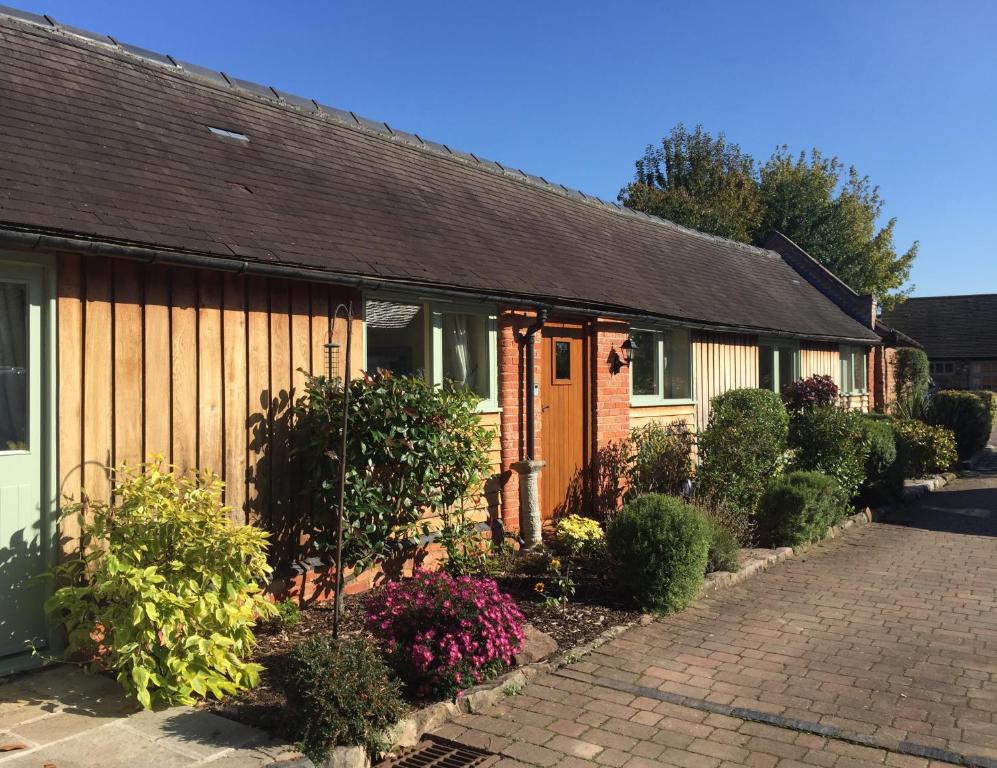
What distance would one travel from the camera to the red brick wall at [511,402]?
857cm

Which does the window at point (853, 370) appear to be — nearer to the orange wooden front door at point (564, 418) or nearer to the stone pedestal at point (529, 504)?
the orange wooden front door at point (564, 418)

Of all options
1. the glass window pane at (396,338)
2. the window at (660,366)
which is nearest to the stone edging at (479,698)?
the glass window pane at (396,338)

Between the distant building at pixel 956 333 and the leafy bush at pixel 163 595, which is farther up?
the distant building at pixel 956 333

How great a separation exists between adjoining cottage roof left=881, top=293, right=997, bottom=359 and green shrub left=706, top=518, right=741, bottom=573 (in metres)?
37.1

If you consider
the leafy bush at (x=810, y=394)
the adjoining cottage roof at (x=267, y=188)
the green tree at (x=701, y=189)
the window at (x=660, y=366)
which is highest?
the green tree at (x=701, y=189)

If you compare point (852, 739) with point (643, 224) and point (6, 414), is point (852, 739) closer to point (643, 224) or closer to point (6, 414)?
point (6, 414)

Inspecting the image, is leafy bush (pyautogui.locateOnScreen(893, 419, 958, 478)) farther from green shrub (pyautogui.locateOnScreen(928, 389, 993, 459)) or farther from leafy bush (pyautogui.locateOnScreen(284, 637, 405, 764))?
leafy bush (pyautogui.locateOnScreen(284, 637, 405, 764))

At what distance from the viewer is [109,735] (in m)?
Answer: 4.13

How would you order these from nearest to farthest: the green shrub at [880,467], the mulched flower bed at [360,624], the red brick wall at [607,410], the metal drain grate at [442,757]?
the metal drain grate at [442,757]
the mulched flower bed at [360,624]
the red brick wall at [607,410]
the green shrub at [880,467]

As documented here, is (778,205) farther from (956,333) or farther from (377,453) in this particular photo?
(377,453)

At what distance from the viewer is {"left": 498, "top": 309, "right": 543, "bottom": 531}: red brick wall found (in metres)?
8.57

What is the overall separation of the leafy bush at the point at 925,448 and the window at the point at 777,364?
2.18 m

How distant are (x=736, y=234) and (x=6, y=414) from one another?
103ft

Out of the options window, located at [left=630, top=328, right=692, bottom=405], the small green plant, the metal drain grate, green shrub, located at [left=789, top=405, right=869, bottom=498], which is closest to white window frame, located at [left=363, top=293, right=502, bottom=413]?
the small green plant
